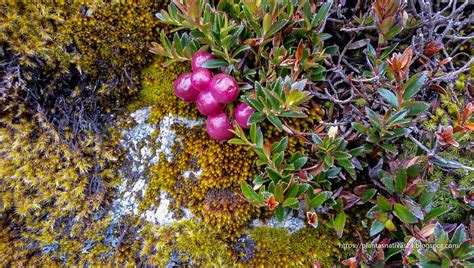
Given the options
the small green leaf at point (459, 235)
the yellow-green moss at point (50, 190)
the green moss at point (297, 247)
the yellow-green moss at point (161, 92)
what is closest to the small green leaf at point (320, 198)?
the green moss at point (297, 247)

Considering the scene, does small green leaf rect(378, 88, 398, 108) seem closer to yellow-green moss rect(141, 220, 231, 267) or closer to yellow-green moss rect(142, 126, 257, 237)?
yellow-green moss rect(142, 126, 257, 237)

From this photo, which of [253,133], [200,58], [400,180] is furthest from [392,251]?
[200,58]

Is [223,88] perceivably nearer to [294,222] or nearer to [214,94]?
[214,94]

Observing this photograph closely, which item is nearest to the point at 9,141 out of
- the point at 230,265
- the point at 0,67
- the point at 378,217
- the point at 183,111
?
the point at 0,67

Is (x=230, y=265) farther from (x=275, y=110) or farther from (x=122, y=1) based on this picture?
(x=122, y=1)

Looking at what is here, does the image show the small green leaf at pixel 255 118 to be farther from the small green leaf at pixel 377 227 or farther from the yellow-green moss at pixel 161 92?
the small green leaf at pixel 377 227

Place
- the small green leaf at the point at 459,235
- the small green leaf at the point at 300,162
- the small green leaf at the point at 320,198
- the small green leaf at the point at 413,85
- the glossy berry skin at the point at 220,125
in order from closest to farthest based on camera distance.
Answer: the small green leaf at the point at 459,235 → the small green leaf at the point at 413,85 → the small green leaf at the point at 320,198 → the small green leaf at the point at 300,162 → the glossy berry skin at the point at 220,125

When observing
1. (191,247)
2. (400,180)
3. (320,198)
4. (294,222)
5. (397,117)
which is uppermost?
(397,117)
